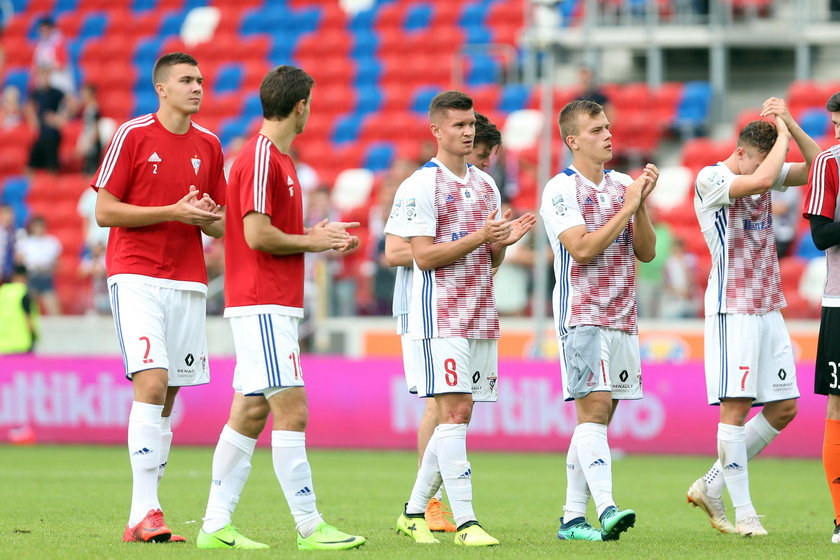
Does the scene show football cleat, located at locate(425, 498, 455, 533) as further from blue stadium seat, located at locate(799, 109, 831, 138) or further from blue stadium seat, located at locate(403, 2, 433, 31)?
blue stadium seat, located at locate(403, 2, 433, 31)

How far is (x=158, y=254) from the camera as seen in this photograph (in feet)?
24.9

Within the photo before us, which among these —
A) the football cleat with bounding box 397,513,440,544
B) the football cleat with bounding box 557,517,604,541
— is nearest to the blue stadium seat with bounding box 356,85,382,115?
the football cleat with bounding box 397,513,440,544

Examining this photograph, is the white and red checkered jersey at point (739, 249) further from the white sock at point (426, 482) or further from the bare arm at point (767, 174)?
the white sock at point (426, 482)

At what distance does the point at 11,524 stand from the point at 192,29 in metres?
21.2

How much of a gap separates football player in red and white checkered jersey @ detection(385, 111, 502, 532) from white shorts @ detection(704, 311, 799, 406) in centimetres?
177

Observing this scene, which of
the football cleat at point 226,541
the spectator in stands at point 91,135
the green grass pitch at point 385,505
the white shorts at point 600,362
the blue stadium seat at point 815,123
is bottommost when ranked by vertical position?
the green grass pitch at point 385,505

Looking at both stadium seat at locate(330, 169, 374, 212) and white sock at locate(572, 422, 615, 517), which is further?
stadium seat at locate(330, 169, 374, 212)

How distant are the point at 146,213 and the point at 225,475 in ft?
4.96

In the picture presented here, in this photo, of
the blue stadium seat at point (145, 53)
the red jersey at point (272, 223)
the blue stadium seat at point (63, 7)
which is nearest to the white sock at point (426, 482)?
the red jersey at point (272, 223)

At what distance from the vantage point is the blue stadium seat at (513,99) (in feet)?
73.5

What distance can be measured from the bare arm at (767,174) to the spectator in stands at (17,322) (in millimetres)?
10937

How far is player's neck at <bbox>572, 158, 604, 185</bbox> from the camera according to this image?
7969mm

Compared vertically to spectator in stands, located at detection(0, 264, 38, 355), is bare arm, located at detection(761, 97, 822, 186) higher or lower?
higher

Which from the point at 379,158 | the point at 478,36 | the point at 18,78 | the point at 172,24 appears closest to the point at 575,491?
the point at 379,158
